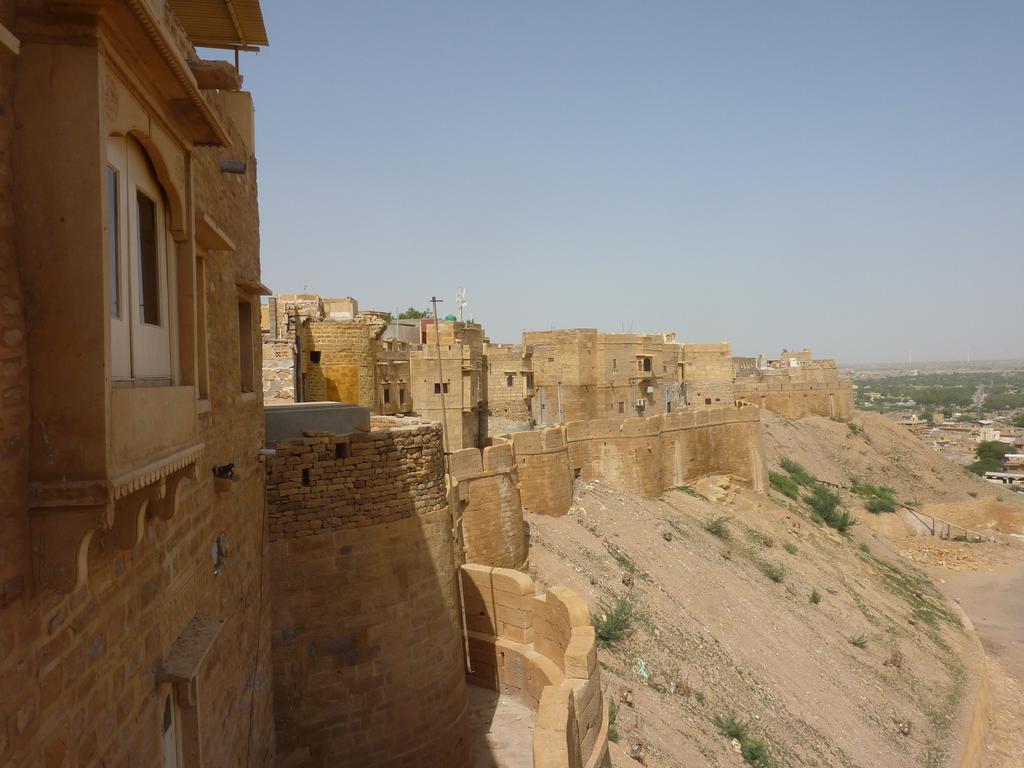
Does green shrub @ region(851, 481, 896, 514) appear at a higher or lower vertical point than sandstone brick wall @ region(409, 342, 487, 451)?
lower

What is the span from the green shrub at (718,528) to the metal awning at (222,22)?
1896 centimetres

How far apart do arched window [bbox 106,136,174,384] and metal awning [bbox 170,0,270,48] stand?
13.6ft

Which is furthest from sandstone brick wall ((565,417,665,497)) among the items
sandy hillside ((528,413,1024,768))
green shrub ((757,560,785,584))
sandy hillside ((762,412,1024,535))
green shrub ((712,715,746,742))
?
sandy hillside ((762,412,1024,535))

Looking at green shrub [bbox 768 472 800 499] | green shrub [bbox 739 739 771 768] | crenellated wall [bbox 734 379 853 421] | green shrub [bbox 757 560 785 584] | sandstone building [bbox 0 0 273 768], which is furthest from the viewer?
crenellated wall [bbox 734 379 853 421]

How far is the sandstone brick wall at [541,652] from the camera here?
6219mm

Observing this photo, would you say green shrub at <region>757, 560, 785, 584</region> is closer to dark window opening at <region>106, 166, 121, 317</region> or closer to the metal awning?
the metal awning

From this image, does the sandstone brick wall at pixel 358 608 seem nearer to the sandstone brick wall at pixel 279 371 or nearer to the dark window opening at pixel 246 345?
the dark window opening at pixel 246 345

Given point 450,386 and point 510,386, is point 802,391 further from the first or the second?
point 450,386

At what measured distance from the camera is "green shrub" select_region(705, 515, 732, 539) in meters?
21.7

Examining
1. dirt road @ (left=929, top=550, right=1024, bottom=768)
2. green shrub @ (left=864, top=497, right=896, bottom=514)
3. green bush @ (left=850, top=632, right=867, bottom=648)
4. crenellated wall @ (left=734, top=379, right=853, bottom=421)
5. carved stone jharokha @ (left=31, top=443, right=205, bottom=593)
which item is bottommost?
dirt road @ (left=929, top=550, right=1024, bottom=768)

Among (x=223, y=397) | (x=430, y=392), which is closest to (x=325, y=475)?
(x=223, y=397)

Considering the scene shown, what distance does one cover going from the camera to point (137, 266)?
9.04 ft

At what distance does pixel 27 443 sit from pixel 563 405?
92.9ft

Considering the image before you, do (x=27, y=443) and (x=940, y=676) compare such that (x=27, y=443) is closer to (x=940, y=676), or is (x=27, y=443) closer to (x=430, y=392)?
(x=430, y=392)
